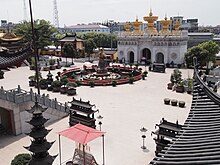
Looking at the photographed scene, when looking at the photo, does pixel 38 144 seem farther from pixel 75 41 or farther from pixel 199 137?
pixel 75 41

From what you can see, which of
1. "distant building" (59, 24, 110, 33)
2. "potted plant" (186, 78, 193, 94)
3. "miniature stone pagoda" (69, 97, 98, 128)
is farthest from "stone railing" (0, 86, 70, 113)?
"distant building" (59, 24, 110, 33)

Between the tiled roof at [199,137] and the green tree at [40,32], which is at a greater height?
the green tree at [40,32]

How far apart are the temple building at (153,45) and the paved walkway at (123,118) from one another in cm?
1442

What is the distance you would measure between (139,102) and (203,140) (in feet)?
60.3

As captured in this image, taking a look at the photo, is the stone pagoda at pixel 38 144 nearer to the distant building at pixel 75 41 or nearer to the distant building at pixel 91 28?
the distant building at pixel 75 41

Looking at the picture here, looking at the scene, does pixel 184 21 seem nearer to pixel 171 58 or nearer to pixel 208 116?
pixel 171 58

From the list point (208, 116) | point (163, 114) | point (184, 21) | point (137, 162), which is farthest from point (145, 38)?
point (184, 21)

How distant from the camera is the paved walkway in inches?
628

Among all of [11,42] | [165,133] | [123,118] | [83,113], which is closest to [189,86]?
[123,118]

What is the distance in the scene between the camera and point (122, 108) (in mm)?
24891

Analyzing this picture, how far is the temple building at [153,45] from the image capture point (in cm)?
5119

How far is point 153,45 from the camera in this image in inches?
2085

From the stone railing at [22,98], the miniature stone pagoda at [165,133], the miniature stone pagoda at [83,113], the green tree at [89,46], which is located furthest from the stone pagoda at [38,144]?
the green tree at [89,46]

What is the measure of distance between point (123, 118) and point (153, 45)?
34.0m
